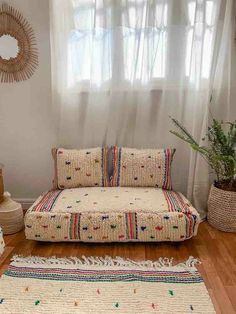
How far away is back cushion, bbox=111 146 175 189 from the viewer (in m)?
2.31

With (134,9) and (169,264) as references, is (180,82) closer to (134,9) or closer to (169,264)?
(134,9)

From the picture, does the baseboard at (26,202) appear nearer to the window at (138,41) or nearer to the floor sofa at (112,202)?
the floor sofa at (112,202)

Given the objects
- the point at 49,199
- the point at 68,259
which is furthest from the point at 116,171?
the point at 68,259

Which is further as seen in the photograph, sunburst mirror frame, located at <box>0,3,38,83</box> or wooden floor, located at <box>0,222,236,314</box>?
sunburst mirror frame, located at <box>0,3,38,83</box>

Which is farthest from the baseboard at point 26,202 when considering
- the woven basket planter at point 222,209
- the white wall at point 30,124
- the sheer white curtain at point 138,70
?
the woven basket planter at point 222,209

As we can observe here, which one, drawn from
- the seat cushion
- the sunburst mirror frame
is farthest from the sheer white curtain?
the seat cushion

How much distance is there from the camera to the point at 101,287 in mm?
1556

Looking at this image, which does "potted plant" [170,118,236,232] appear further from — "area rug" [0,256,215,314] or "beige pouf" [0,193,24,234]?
"beige pouf" [0,193,24,234]

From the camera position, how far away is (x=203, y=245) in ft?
6.64

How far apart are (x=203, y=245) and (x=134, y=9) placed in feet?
→ 6.39

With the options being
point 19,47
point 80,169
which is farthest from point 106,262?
point 19,47

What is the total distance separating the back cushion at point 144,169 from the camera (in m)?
2.31

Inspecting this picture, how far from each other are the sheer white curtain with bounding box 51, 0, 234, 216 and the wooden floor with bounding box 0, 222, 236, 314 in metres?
0.46

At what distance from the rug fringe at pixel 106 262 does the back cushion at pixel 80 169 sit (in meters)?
0.67
